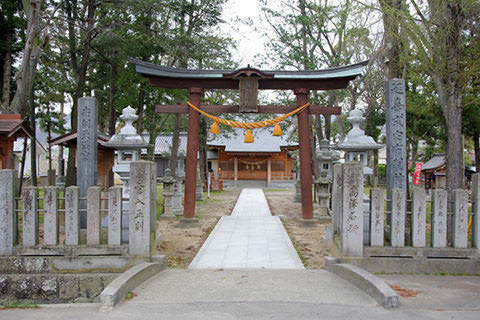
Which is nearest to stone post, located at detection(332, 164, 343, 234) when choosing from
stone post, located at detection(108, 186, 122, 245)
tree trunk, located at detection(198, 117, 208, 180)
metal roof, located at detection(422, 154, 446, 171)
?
stone post, located at detection(108, 186, 122, 245)

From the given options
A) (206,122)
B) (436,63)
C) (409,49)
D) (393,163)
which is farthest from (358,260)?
(206,122)

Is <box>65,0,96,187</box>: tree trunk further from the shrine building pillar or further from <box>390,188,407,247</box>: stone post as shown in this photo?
the shrine building pillar

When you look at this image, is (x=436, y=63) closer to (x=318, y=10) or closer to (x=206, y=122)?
(x=318, y=10)

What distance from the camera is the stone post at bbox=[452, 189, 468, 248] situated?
5938mm

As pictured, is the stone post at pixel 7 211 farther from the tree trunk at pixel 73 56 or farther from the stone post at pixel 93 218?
the tree trunk at pixel 73 56

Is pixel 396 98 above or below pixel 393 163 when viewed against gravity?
above

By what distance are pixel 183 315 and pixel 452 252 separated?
4.64m

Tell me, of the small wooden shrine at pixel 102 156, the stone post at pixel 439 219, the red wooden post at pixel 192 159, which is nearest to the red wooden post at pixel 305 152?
the red wooden post at pixel 192 159

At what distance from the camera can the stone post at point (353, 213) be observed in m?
6.04

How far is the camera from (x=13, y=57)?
49.3ft

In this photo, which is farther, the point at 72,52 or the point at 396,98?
the point at 72,52

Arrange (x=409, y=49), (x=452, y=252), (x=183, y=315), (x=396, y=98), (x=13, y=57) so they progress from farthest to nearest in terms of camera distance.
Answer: (x=13, y=57) → (x=409, y=49) → (x=396, y=98) → (x=452, y=252) → (x=183, y=315)

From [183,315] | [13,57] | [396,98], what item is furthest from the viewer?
[13,57]

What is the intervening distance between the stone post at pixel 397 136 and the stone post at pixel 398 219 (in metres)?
1.14
